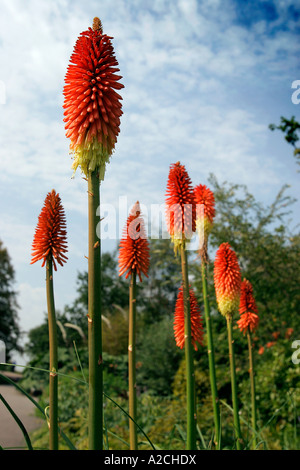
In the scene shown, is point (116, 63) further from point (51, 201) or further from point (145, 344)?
point (145, 344)

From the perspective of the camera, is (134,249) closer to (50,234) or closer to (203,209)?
(50,234)

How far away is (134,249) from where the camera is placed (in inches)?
130

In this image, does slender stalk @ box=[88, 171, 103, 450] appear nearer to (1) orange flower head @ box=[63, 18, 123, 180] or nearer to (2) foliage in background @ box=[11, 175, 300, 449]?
(1) orange flower head @ box=[63, 18, 123, 180]

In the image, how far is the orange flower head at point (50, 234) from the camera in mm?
2721

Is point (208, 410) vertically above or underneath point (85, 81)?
underneath

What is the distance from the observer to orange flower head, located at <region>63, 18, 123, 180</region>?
7.10ft

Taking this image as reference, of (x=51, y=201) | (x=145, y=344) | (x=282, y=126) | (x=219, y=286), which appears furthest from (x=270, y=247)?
(x=51, y=201)

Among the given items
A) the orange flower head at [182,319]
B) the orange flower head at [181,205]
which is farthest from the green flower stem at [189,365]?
the orange flower head at [182,319]

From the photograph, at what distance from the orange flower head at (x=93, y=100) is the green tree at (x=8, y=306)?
83.0 ft

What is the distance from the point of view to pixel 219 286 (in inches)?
180

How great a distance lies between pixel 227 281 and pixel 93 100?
2902 millimetres

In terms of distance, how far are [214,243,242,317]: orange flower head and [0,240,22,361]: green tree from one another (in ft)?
76.3

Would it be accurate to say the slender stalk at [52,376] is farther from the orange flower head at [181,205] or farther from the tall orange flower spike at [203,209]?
the tall orange flower spike at [203,209]

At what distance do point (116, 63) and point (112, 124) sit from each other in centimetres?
34
